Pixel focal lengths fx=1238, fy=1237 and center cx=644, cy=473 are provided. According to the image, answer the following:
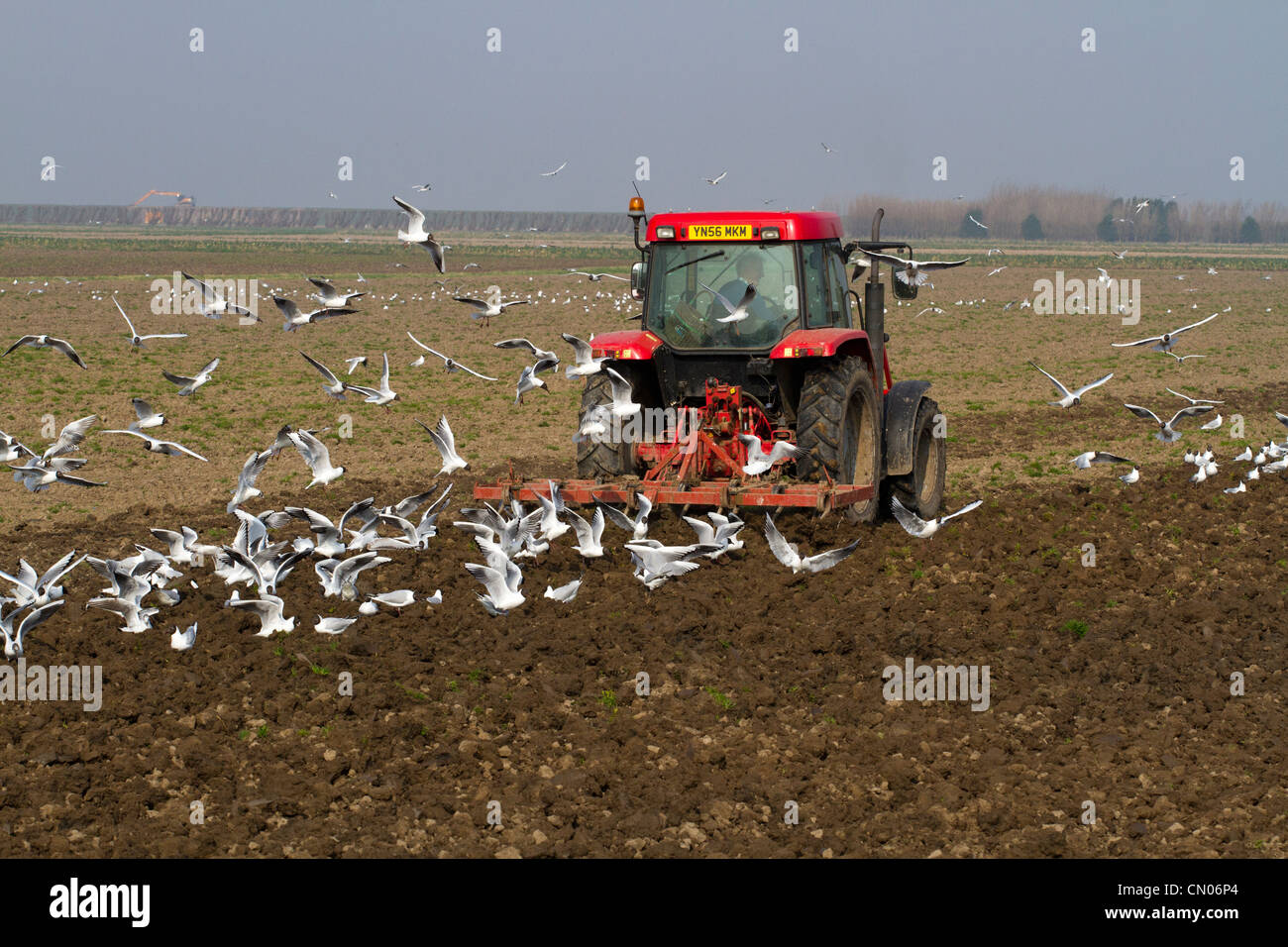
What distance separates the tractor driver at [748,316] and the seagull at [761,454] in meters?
1.33

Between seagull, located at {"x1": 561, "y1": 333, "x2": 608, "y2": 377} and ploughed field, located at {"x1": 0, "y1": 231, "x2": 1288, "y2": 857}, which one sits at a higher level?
seagull, located at {"x1": 561, "y1": 333, "x2": 608, "y2": 377}

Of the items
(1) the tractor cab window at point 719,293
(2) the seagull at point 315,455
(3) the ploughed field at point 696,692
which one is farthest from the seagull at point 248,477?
(1) the tractor cab window at point 719,293

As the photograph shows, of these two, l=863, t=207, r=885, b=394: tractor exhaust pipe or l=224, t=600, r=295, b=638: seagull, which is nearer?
l=224, t=600, r=295, b=638: seagull

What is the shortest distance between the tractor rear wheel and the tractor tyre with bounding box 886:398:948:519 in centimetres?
53

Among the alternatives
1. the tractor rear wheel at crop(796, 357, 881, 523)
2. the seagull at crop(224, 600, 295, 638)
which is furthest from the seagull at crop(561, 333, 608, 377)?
the seagull at crop(224, 600, 295, 638)

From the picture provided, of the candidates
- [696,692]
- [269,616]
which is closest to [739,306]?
[696,692]

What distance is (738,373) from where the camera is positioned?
1027 centimetres

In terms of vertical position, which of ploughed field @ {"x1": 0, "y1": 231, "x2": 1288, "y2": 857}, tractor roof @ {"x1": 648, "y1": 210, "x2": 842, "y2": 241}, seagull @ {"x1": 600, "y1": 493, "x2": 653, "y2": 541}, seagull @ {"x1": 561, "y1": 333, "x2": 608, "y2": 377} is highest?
tractor roof @ {"x1": 648, "y1": 210, "x2": 842, "y2": 241}

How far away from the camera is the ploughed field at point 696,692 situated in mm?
5637

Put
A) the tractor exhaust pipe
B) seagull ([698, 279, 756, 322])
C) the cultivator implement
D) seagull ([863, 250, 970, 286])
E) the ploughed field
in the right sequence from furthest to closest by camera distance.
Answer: the tractor exhaust pipe
seagull ([863, 250, 970, 286])
seagull ([698, 279, 756, 322])
the cultivator implement
the ploughed field

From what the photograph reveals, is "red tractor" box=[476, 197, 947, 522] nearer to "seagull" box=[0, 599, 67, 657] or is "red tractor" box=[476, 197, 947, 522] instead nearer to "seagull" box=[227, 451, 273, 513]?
"seagull" box=[227, 451, 273, 513]

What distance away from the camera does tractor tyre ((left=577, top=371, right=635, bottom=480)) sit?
9930mm

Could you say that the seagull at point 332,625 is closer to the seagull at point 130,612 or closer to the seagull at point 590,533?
the seagull at point 130,612
